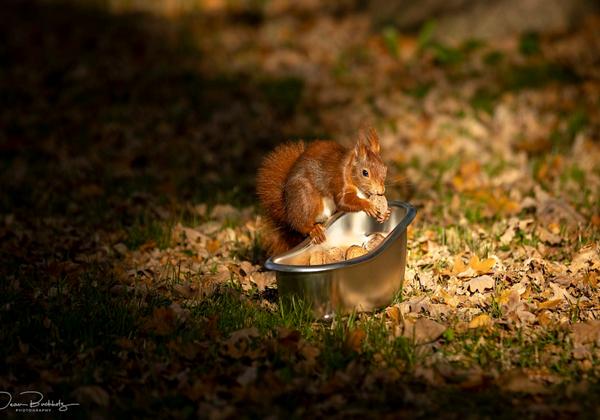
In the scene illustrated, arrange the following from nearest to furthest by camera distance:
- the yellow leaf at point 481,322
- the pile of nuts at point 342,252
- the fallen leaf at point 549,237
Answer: the yellow leaf at point 481,322 → the pile of nuts at point 342,252 → the fallen leaf at point 549,237

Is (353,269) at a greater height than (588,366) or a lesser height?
greater

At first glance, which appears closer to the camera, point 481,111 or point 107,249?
point 107,249

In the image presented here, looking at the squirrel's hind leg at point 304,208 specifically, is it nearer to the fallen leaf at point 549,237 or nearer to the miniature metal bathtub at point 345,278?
the miniature metal bathtub at point 345,278

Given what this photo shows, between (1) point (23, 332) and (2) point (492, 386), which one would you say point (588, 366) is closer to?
(2) point (492, 386)

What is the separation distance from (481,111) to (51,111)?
15.4ft

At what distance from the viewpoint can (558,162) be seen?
274 inches

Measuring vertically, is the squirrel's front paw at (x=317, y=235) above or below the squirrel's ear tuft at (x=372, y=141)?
below

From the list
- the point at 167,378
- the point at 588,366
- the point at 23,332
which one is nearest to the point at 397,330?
the point at 588,366

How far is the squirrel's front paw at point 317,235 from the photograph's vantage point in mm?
4590

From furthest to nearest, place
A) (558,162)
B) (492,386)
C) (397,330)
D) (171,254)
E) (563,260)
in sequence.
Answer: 1. (558,162)
2. (171,254)
3. (563,260)
4. (397,330)
5. (492,386)

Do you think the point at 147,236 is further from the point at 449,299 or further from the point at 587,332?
the point at 587,332
